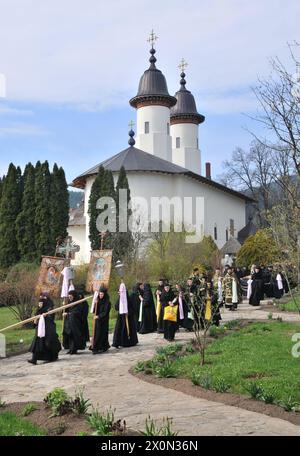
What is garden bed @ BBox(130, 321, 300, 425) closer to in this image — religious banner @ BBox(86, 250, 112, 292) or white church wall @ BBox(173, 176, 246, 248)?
religious banner @ BBox(86, 250, 112, 292)

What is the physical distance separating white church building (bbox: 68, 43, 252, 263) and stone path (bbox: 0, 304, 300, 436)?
2943 cm

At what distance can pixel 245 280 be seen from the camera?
91.0 ft

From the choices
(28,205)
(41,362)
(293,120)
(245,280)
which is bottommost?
(41,362)

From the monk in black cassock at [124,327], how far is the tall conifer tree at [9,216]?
75.3ft

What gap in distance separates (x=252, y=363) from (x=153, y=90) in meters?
A: 46.3

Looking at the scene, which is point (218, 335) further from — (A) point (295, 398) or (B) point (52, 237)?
(B) point (52, 237)

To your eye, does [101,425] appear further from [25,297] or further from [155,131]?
[155,131]

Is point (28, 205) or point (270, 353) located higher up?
point (28, 205)

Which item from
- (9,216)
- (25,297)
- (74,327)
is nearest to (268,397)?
(74,327)

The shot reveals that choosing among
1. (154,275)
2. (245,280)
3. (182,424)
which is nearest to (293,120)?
(182,424)

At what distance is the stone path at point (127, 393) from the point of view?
22.0 feet

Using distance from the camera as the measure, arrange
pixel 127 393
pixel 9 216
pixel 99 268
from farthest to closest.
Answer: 1. pixel 9 216
2. pixel 99 268
3. pixel 127 393

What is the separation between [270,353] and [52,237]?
26.9 metres

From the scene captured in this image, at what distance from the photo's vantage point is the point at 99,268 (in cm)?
1509
